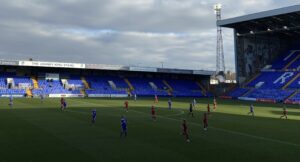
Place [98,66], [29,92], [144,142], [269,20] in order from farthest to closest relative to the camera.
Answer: [98,66], [29,92], [269,20], [144,142]

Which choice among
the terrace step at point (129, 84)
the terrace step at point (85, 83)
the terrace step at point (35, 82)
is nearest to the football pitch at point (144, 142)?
the terrace step at point (35, 82)

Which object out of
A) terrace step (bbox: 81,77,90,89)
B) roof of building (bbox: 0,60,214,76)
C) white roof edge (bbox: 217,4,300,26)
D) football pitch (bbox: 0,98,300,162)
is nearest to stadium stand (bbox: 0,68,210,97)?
terrace step (bbox: 81,77,90,89)

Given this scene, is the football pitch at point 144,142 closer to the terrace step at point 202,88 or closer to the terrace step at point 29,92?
the terrace step at point 29,92

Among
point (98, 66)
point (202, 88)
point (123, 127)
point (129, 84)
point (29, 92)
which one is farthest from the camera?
point (202, 88)

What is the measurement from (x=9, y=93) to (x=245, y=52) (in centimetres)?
5975

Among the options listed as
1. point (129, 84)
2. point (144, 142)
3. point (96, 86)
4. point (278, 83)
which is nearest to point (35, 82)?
point (96, 86)

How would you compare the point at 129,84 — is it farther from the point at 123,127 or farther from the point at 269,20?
the point at 123,127

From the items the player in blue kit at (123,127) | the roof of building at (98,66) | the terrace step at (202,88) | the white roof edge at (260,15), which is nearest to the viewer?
the player in blue kit at (123,127)

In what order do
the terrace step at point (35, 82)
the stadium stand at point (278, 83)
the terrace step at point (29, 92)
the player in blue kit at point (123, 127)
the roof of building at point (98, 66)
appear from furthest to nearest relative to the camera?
the terrace step at point (35, 82) → the roof of building at point (98, 66) → the terrace step at point (29, 92) → the stadium stand at point (278, 83) → the player in blue kit at point (123, 127)

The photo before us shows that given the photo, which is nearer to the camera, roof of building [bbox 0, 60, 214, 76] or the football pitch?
the football pitch

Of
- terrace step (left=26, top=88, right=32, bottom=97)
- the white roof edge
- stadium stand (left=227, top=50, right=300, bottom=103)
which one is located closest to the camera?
the white roof edge

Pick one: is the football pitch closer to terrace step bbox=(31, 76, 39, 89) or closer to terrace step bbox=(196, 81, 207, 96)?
terrace step bbox=(31, 76, 39, 89)

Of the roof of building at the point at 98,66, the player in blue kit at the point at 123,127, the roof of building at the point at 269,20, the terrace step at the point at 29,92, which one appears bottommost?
the player in blue kit at the point at 123,127

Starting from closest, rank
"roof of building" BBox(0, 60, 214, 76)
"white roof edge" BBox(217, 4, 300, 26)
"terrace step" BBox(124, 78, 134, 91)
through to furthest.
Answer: "white roof edge" BBox(217, 4, 300, 26) → "roof of building" BBox(0, 60, 214, 76) → "terrace step" BBox(124, 78, 134, 91)
